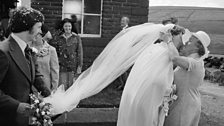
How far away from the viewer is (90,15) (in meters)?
11.3

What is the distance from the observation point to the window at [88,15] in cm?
1114

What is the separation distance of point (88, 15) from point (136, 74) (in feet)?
21.3

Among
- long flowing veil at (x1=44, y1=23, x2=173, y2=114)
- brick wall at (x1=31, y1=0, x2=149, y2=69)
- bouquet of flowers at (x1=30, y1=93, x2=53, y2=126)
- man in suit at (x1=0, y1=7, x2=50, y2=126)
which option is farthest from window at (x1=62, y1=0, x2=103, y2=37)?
bouquet of flowers at (x1=30, y1=93, x2=53, y2=126)

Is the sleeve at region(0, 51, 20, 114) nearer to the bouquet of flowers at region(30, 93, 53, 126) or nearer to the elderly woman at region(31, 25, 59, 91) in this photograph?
the bouquet of flowers at region(30, 93, 53, 126)

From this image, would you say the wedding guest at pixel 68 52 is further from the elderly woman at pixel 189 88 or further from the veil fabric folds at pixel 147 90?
the elderly woman at pixel 189 88

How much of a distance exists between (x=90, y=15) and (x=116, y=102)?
3.49 m

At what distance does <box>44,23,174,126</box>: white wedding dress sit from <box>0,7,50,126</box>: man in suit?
1261 mm

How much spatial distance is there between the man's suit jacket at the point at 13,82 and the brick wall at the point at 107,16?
7.35 m

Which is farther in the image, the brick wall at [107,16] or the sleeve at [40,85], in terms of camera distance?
the brick wall at [107,16]

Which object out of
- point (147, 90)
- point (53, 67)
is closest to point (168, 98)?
point (147, 90)

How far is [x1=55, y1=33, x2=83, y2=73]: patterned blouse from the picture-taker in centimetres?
780

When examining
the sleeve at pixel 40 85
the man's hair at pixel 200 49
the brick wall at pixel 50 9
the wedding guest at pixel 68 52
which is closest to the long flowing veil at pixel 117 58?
the man's hair at pixel 200 49

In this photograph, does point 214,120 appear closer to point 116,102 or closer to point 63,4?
point 116,102

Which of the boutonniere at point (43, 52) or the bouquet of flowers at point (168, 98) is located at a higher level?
the boutonniere at point (43, 52)
